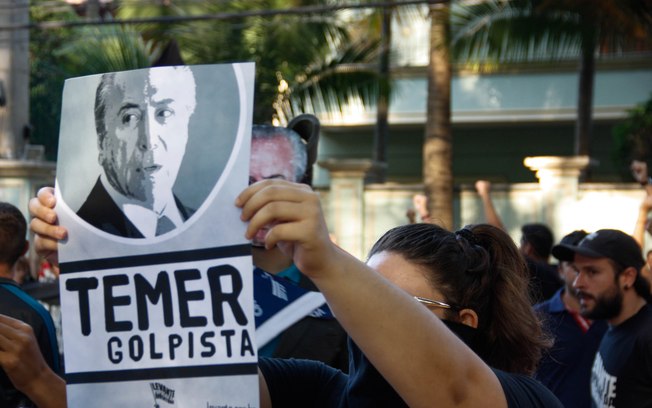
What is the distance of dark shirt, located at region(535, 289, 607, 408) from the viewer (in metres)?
4.80

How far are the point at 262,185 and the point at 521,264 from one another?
2.98 feet

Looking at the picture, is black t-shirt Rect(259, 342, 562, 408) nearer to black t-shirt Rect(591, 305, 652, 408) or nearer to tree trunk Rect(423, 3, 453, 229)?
black t-shirt Rect(591, 305, 652, 408)

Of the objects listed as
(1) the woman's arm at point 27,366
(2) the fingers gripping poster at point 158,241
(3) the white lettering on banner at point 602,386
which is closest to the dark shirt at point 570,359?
(3) the white lettering on banner at point 602,386

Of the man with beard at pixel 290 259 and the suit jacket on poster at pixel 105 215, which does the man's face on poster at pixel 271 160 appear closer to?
the man with beard at pixel 290 259

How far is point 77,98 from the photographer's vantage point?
1998 mm

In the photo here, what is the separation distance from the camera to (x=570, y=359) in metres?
4.92

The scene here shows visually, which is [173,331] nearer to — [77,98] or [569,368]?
[77,98]

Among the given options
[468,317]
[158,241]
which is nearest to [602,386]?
[468,317]

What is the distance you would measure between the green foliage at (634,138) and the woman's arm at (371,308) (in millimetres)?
15849

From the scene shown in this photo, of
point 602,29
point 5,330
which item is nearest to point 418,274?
point 5,330

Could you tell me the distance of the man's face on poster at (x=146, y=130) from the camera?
1.89 m

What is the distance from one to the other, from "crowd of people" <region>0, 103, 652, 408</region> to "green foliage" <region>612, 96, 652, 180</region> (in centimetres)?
1444

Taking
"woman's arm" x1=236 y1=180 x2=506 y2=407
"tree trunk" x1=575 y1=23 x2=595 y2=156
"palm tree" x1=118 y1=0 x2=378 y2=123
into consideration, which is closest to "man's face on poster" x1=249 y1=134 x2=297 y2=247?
"woman's arm" x1=236 y1=180 x2=506 y2=407

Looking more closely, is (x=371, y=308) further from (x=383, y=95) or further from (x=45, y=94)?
(x=45, y=94)
